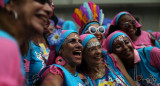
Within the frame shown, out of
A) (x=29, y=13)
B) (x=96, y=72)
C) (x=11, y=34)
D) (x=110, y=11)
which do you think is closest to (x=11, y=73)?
(x=11, y=34)

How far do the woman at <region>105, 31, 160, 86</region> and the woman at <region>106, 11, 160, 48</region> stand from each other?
0.54 meters

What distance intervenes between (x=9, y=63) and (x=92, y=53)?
2.33m

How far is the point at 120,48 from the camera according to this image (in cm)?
353

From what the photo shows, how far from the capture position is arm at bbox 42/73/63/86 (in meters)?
2.23

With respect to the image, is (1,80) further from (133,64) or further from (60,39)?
(133,64)

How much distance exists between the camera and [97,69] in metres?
3.24

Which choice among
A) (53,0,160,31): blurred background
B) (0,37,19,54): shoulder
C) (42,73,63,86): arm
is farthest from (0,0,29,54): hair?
(53,0,160,31): blurred background

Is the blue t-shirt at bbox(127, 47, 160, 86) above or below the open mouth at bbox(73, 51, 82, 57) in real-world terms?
below

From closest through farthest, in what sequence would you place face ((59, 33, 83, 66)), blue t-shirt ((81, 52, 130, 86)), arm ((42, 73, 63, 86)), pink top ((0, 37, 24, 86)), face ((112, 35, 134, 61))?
pink top ((0, 37, 24, 86)), arm ((42, 73, 63, 86)), face ((59, 33, 83, 66)), blue t-shirt ((81, 52, 130, 86)), face ((112, 35, 134, 61))

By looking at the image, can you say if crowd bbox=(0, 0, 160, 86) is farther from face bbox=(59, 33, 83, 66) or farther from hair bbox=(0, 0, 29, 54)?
hair bbox=(0, 0, 29, 54)

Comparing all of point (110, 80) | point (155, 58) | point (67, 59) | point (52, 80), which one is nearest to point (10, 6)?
point (52, 80)

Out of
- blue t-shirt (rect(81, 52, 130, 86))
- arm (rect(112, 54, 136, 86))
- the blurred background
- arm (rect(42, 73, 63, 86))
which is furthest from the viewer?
the blurred background

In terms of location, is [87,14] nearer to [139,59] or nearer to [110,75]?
[139,59]

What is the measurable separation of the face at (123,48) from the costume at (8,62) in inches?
109
